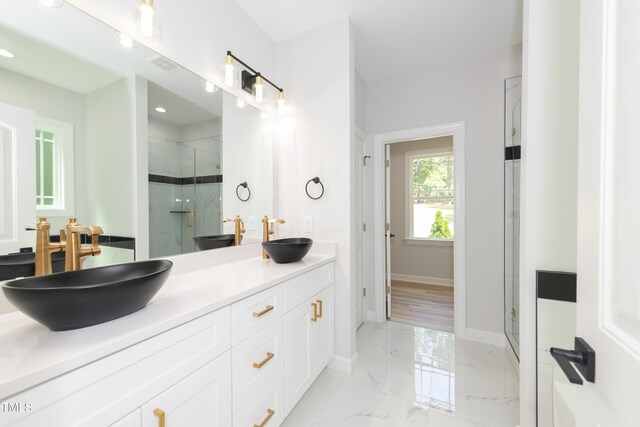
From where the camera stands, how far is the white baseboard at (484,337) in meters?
2.37

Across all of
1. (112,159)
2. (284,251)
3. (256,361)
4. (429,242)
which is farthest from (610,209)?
(429,242)

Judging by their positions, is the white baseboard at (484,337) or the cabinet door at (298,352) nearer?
the cabinet door at (298,352)

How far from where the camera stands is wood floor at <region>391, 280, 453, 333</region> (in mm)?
2879

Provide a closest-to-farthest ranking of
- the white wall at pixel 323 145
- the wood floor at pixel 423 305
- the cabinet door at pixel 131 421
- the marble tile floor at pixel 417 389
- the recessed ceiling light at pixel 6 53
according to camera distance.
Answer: the cabinet door at pixel 131 421 < the recessed ceiling light at pixel 6 53 < the marble tile floor at pixel 417 389 < the white wall at pixel 323 145 < the wood floor at pixel 423 305

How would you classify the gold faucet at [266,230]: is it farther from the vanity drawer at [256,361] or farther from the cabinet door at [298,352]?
the vanity drawer at [256,361]

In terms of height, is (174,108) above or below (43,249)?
above

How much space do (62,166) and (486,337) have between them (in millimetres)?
3270

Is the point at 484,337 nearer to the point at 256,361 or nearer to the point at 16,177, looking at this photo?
the point at 256,361

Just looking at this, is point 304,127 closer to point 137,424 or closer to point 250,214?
point 250,214

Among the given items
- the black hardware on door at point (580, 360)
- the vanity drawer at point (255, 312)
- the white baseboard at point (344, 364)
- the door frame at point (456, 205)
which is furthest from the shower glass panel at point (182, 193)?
the door frame at point (456, 205)

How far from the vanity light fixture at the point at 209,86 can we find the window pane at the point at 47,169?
2.91 feet

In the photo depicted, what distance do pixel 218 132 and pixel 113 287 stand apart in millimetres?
1297

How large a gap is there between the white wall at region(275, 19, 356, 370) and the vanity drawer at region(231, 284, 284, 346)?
2.58ft

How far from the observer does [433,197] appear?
4.43 meters
